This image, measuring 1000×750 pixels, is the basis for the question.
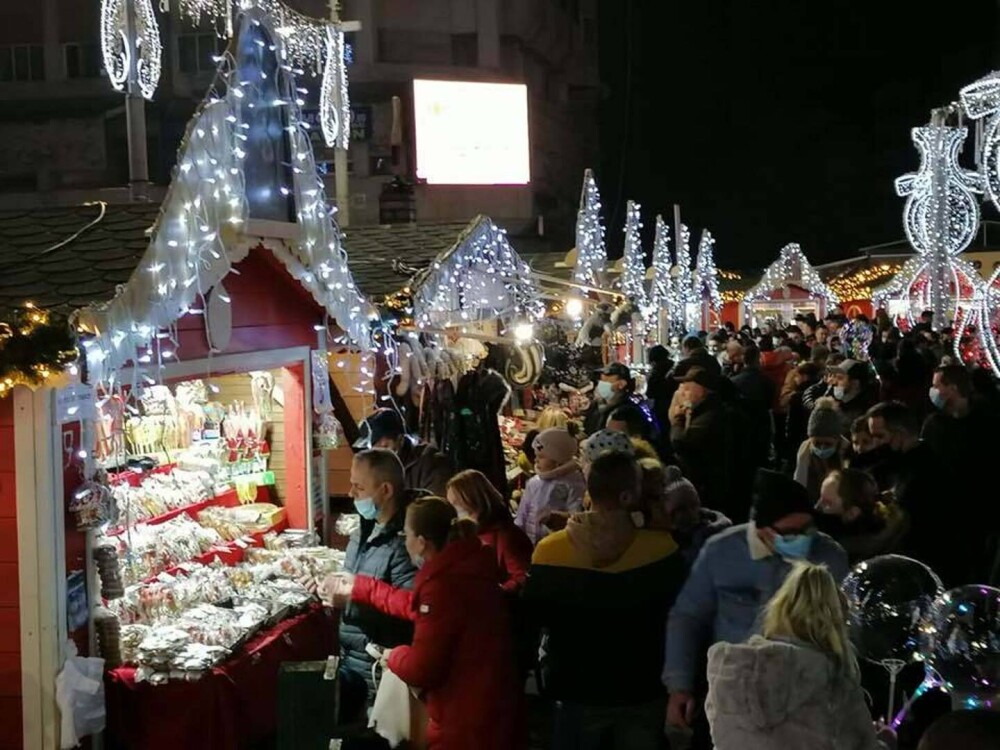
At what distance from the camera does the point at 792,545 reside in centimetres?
398

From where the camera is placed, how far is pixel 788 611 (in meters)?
3.10

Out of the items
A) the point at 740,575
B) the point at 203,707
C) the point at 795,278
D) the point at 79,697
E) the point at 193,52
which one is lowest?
the point at 203,707

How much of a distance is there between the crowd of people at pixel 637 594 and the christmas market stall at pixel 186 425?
121cm

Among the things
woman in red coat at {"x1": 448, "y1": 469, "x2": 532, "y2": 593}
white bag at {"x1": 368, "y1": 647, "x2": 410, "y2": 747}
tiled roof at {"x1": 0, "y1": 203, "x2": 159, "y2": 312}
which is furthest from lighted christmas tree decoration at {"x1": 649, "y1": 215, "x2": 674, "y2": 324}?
white bag at {"x1": 368, "y1": 647, "x2": 410, "y2": 747}

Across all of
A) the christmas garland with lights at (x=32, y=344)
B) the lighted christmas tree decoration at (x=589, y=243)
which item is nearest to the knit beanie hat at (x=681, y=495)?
the christmas garland with lights at (x=32, y=344)

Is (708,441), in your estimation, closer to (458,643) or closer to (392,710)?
(392,710)

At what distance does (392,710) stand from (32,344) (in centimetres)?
220

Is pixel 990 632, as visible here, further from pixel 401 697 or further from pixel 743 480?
pixel 743 480

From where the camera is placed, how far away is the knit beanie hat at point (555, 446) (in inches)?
259

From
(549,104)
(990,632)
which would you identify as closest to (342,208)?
(990,632)

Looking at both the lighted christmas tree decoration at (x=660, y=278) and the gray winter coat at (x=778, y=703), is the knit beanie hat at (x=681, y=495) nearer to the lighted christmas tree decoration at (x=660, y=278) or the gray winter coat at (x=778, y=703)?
the gray winter coat at (x=778, y=703)

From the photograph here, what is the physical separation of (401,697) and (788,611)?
2.06 meters

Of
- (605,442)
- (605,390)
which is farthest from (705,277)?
(605,442)

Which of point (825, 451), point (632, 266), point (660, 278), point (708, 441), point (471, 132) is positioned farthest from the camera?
point (471, 132)
